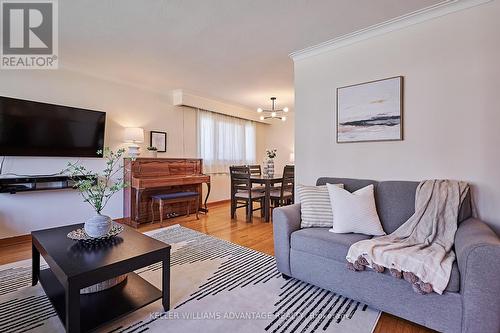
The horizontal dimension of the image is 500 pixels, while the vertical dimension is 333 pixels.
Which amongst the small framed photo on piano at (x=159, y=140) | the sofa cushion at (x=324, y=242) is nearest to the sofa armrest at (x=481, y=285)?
the sofa cushion at (x=324, y=242)

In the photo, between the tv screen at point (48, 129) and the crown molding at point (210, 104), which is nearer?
the tv screen at point (48, 129)

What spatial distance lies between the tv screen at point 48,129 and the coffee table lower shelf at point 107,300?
6.50 ft

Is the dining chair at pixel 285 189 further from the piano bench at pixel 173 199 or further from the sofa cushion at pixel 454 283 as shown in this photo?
the sofa cushion at pixel 454 283

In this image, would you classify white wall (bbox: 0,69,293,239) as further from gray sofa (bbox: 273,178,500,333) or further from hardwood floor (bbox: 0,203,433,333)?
gray sofa (bbox: 273,178,500,333)

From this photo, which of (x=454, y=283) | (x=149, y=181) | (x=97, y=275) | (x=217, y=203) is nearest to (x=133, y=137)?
(x=149, y=181)

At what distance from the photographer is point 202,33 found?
2.56 meters

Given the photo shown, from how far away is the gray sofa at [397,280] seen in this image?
1.26m

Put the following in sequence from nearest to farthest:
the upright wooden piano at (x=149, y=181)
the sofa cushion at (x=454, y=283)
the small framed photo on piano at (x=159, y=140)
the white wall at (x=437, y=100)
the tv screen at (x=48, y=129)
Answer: the sofa cushion at (x=454, y=283), the white wall at (x=437, y=100), the tv screen at (x=48, y=129), the upright wooden piano at (x=149, y=181), the small framed photo on piano at (x=159, y=140)

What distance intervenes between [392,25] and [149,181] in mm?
3618

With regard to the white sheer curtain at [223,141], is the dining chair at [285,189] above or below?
below

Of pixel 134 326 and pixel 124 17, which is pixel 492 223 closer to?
pixel 134 326

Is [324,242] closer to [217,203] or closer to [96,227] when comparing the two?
[96,227]

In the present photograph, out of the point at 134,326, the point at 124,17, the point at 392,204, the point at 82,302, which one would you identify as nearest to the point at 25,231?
the point at 82,302

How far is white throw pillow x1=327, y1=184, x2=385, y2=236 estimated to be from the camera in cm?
202
